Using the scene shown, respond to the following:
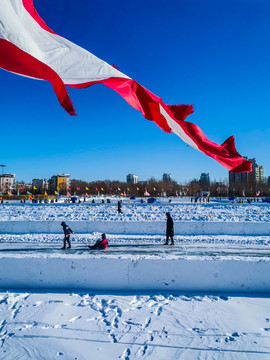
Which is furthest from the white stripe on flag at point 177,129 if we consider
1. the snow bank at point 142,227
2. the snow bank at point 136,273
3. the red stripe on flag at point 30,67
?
the snow bank at point 142,227

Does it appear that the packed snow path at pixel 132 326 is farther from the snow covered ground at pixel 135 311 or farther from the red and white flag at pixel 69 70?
the red and white flag at pixel 69 70

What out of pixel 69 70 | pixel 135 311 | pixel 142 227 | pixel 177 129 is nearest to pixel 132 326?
pixel 135 311

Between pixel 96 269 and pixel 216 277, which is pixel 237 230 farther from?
pixel 96 269

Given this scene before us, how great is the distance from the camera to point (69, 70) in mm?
3957

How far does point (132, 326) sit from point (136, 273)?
2.13 m

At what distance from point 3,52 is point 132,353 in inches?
222

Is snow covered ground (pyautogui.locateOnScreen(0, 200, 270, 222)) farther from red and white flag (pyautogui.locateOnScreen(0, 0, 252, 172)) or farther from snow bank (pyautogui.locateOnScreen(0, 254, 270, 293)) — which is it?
red and white flag (pyautogui.locateOnScreen(0, 0, 252, 172))

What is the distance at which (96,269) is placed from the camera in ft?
25.7

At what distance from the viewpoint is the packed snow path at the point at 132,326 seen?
483 cm

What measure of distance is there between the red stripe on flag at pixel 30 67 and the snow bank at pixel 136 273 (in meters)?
5.59

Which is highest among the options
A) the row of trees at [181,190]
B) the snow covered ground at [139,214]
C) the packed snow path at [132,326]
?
the row of trees at [181,190]

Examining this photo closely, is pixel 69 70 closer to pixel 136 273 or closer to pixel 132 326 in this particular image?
pixel 132 326

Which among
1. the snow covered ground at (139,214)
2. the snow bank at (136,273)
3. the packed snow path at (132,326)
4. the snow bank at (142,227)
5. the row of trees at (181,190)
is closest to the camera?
the packed snow path at (132,326)

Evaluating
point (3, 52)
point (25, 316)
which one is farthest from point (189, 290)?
point (3, 52)
